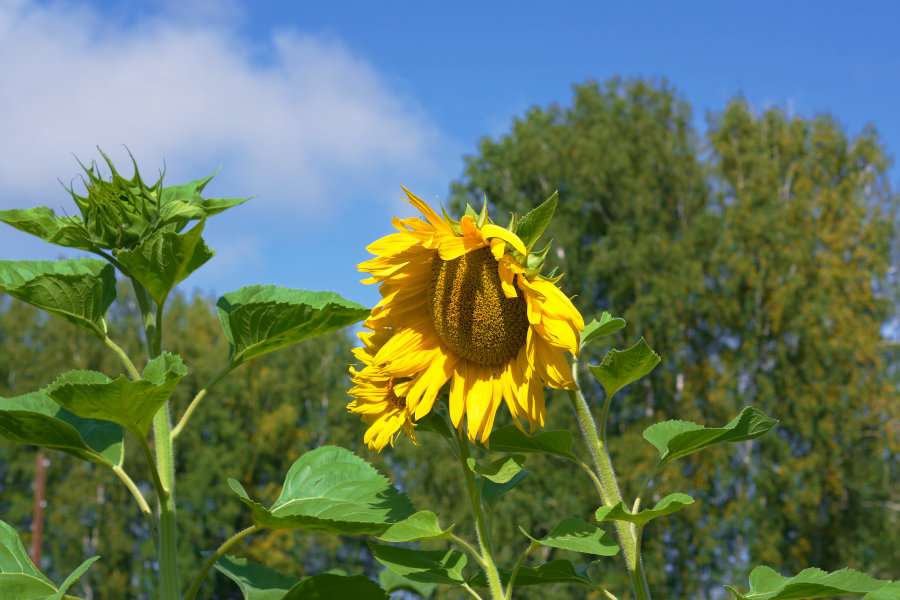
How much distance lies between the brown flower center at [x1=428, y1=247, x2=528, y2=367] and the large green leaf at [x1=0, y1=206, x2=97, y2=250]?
72cm

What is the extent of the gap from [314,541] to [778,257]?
47.4 ft

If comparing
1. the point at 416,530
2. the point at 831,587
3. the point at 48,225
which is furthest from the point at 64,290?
the point at 831,587

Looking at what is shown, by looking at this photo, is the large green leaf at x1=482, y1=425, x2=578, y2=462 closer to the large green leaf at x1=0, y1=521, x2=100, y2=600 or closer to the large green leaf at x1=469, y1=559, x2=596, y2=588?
the large green leaf at x1=469, y1=559, x2=596, y2=588

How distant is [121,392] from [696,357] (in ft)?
59.8

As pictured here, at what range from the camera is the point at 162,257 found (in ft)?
4.73

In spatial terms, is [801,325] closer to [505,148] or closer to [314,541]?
[505,148]

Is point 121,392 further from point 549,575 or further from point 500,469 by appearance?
Result: point 549,575

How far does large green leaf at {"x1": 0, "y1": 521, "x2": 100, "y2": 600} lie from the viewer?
4.30 feet

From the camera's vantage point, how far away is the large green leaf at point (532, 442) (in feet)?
4.10

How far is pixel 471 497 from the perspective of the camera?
1.26 m

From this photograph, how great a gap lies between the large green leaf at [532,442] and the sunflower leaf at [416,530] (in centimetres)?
17

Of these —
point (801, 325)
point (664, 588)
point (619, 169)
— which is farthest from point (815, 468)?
point (619, 169)

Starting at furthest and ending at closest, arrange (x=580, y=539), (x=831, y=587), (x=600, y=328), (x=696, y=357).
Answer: (x=696, y=357)
(x=600, y=328)
(x=580, y=539)
(x=831, y=587)

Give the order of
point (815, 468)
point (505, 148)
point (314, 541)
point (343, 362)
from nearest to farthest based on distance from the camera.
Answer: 1. point (815, 468)
2. point (505, 148)
3. point (314, 541)
4. point (343, 362)
